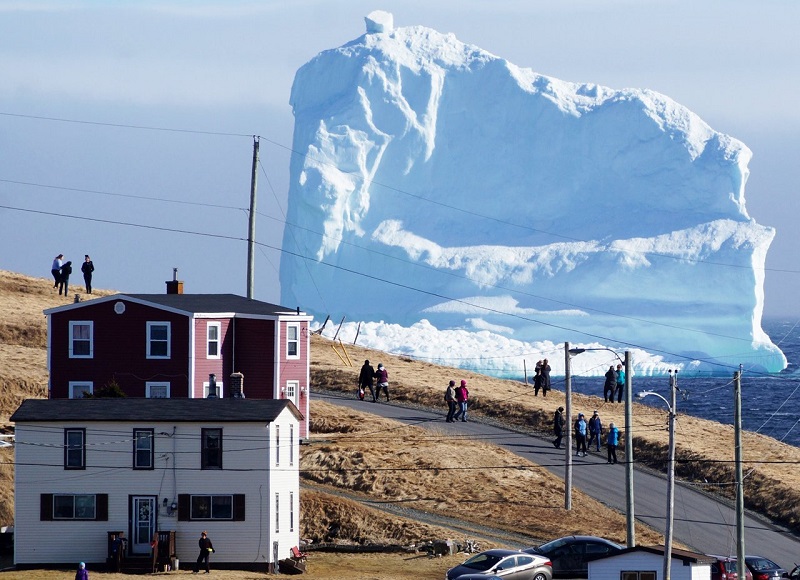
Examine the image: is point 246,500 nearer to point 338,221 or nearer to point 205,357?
point 205,357

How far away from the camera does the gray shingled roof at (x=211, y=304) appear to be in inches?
2023

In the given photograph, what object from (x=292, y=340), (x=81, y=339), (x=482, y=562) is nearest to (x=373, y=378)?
(x=292, y=340)

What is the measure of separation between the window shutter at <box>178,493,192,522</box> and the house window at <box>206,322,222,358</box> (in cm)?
1135

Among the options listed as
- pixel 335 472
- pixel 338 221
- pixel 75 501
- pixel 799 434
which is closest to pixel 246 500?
pixel 75 501

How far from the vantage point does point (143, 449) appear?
134 feet

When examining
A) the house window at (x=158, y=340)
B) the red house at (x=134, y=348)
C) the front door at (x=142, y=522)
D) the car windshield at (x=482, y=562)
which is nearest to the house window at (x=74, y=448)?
the front door at (x=142, y=522)

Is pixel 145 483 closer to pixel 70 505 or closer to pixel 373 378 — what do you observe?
pixel 70 505

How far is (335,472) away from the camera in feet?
165

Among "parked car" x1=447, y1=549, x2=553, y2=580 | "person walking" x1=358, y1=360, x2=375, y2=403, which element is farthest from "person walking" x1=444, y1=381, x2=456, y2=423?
"parked car" x1=447, y1=549, x2=553, y2=580

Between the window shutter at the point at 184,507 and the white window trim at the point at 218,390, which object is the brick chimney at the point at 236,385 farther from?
the window shutter at the point at 184,507

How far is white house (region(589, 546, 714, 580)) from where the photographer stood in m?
36.6

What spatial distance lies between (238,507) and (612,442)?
59.8 feet

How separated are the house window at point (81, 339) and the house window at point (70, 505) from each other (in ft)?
34.4

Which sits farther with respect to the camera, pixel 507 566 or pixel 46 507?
pixel 46 507
